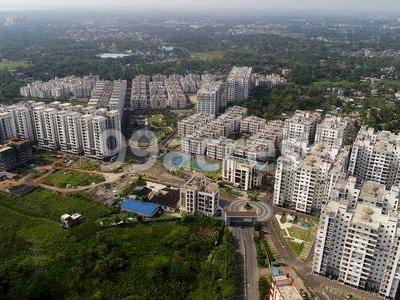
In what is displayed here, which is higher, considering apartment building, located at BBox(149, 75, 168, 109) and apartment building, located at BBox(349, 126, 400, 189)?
apartment building, located at BBox(349, 126, 400, 189)

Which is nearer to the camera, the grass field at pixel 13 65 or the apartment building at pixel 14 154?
the apartment building at pixel 14 154

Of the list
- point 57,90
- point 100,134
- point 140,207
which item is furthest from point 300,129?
point 57,90

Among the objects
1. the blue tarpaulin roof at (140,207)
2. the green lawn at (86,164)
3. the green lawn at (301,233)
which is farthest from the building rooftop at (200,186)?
the green lawn at (86,164)

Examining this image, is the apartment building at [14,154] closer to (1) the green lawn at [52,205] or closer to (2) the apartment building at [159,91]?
(1) the green lawn at [52,205]

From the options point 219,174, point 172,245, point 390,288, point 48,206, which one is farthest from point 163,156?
point 390,288

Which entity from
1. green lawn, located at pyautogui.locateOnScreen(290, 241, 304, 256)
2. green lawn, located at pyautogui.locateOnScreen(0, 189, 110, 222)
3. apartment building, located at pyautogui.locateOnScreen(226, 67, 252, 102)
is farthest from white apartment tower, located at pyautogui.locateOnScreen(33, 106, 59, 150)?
green lawn, located at pyautogui.locateOnScreen(290, 241, 304, 256)

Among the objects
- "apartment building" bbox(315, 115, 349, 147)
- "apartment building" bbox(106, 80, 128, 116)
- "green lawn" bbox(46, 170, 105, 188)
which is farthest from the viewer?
"apartment building" bbox(106, 80, 128, 116)

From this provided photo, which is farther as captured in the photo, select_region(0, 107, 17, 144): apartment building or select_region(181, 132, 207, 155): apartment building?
select_region(0, 107, 17, 144): apartment building

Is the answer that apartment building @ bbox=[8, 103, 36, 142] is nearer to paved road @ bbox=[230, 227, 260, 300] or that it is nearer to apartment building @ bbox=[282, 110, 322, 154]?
paved road @ bbox=[230, 227, 260, 300]
